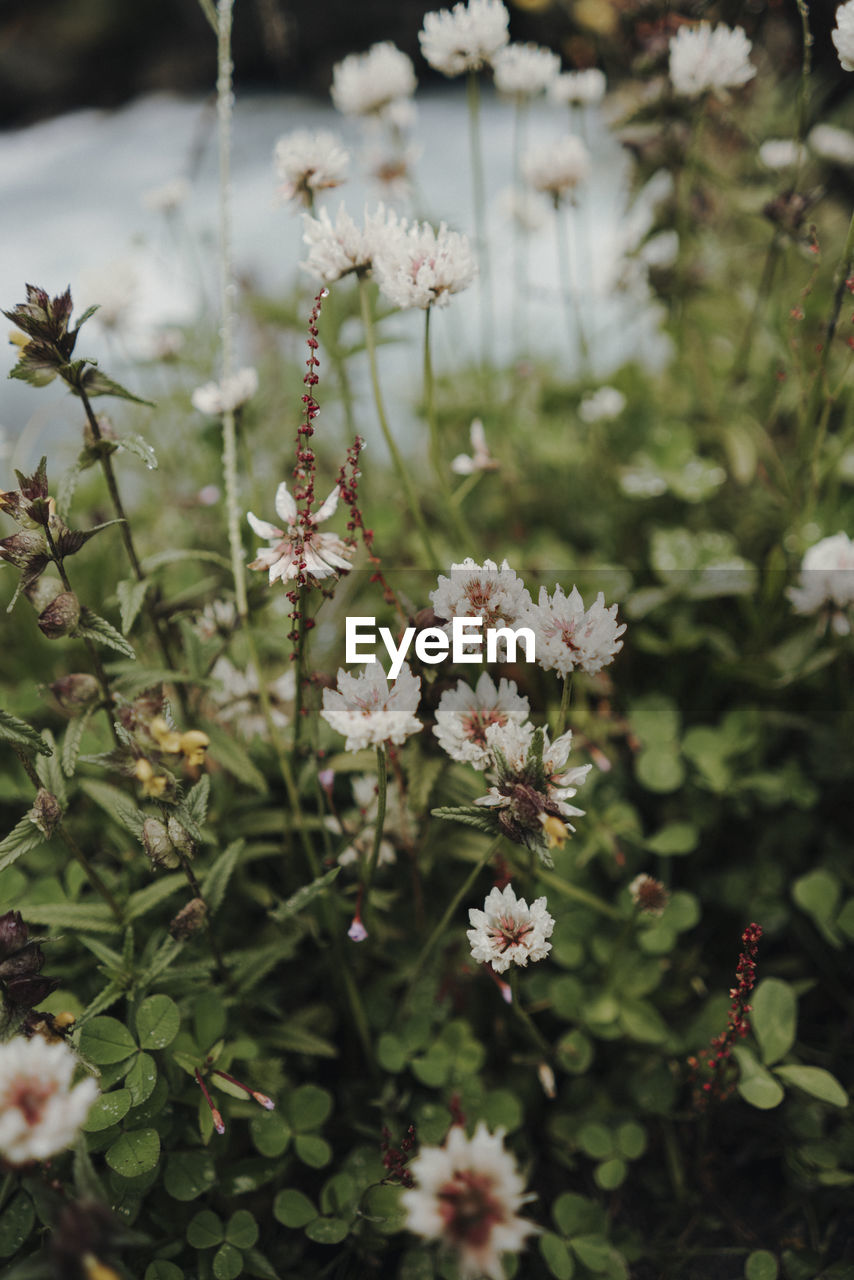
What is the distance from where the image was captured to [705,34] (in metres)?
1.54

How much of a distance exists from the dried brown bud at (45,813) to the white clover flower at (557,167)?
1.62 m

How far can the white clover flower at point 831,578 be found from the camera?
1.37m

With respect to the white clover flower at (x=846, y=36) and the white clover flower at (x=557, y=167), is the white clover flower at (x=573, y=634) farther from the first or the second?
the white clover flower at (x=557, y=167)

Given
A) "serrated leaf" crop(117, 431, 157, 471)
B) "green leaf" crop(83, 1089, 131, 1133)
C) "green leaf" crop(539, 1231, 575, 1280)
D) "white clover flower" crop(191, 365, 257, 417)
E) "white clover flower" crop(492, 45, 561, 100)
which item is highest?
"white clover flower" crop(492, 45, 561, 100)

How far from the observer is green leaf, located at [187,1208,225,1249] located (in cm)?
104

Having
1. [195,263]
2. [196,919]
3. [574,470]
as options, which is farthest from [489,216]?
[196,919]

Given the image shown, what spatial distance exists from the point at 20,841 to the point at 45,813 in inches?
2.3

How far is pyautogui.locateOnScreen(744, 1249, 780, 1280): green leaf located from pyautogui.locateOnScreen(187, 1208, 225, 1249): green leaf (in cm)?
73

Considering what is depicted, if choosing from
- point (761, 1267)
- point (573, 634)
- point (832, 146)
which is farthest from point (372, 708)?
point (832, 146)

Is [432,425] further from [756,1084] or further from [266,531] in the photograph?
[756,1084]

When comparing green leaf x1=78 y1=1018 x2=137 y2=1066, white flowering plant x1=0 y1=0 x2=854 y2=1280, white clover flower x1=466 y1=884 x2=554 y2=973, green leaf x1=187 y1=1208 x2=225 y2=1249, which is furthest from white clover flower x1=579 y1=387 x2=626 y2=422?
green leaf x1=187 y1=1208 x2=225 y2=1249

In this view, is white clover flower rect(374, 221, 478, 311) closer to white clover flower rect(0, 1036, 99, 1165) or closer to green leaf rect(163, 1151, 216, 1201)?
white clover flower rect(0, 1036, 99, 1165)

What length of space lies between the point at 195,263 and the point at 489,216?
1.34 m

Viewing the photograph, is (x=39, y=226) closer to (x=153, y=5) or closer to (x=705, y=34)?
(x=153, y=5)
